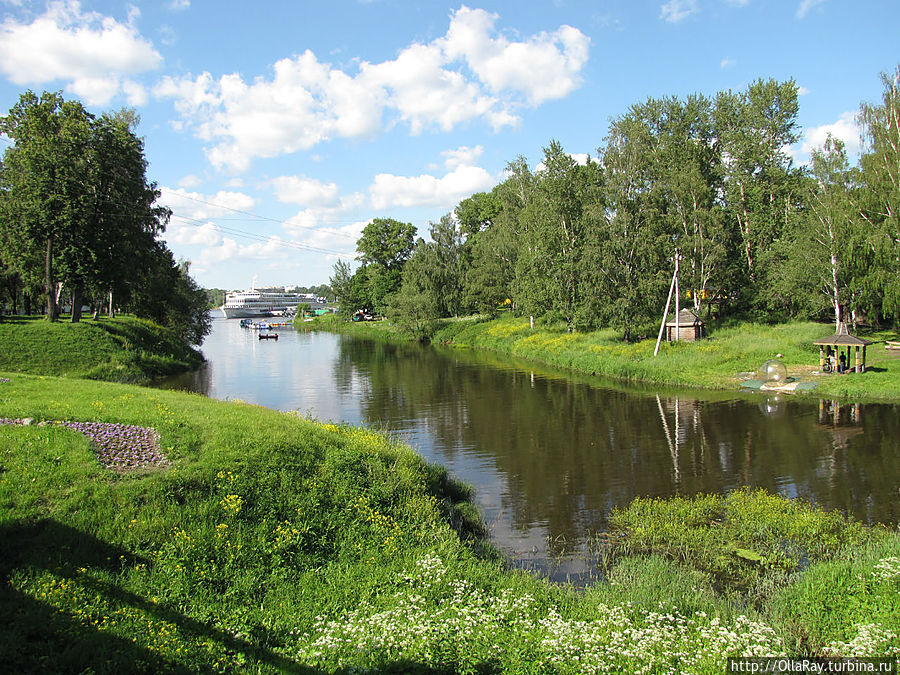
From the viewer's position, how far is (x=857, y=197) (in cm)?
3419

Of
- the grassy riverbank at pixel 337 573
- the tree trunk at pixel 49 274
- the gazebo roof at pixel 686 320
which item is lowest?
the grassy riverbank at pixel 337 573

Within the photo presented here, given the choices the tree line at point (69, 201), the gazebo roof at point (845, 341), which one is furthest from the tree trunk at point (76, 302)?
the gazebo roof at point (845, 341)

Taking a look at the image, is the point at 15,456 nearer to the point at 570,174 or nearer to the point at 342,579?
the point at 342,579

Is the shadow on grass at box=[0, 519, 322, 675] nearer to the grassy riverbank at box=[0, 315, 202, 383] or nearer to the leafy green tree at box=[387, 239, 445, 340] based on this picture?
the grassy riverbank at box=[0, 315, 202, 383]

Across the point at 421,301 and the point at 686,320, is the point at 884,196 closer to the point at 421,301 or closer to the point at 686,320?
the point at 686,320

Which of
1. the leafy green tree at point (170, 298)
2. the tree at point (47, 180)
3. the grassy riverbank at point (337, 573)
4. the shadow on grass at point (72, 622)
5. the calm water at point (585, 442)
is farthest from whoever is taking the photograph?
the leafy green tree at point (170, 298)

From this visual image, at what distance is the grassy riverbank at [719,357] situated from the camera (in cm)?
2706

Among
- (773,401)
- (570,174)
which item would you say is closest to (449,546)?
(773,401)

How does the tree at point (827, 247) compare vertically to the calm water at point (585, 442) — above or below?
above

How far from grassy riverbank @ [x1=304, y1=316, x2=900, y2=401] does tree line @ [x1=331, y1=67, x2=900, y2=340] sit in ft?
7.70

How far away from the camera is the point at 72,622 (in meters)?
6.12

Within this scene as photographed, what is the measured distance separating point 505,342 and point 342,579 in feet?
162

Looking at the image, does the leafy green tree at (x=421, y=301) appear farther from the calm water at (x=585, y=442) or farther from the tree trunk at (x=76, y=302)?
the tree trunk at (x=76, y=302)

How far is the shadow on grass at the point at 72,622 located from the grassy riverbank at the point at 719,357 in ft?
95.9
